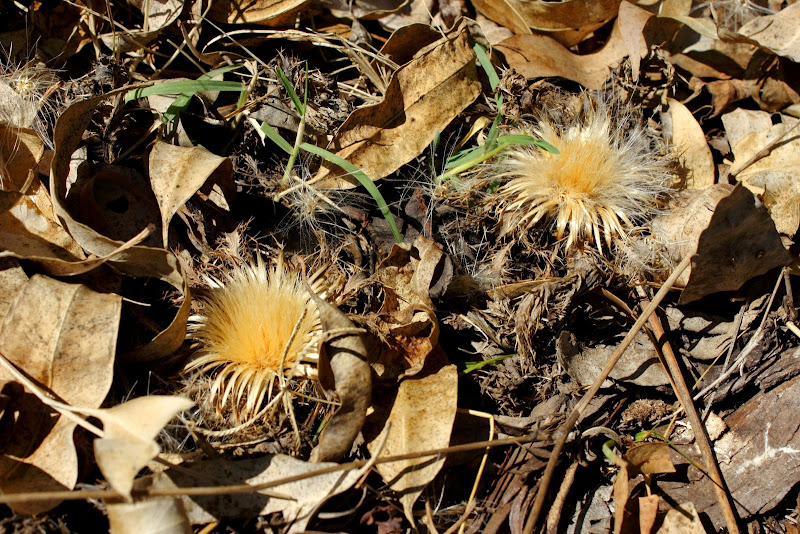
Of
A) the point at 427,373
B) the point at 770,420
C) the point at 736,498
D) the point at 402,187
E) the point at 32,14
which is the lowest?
the point at 736,498

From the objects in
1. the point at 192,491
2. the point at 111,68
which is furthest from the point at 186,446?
the point at 111,68

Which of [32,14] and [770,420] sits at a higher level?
[32,14]

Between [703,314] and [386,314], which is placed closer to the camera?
[386,314]

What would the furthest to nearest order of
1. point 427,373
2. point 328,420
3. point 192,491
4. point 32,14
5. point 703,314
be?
point 32,14, point 703,314, point 427,373, point 328,420, point 192,491

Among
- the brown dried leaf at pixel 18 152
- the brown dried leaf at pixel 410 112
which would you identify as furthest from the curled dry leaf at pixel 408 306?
the brown dried leaf at pixel 18 152

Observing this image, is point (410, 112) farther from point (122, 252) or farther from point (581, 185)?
point (122, 252)

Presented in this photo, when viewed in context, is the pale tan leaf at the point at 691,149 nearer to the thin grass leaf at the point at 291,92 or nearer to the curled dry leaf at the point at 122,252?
the thin grass leaf at the point at 291,92

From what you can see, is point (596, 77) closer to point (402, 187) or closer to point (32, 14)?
point (402, 187)
